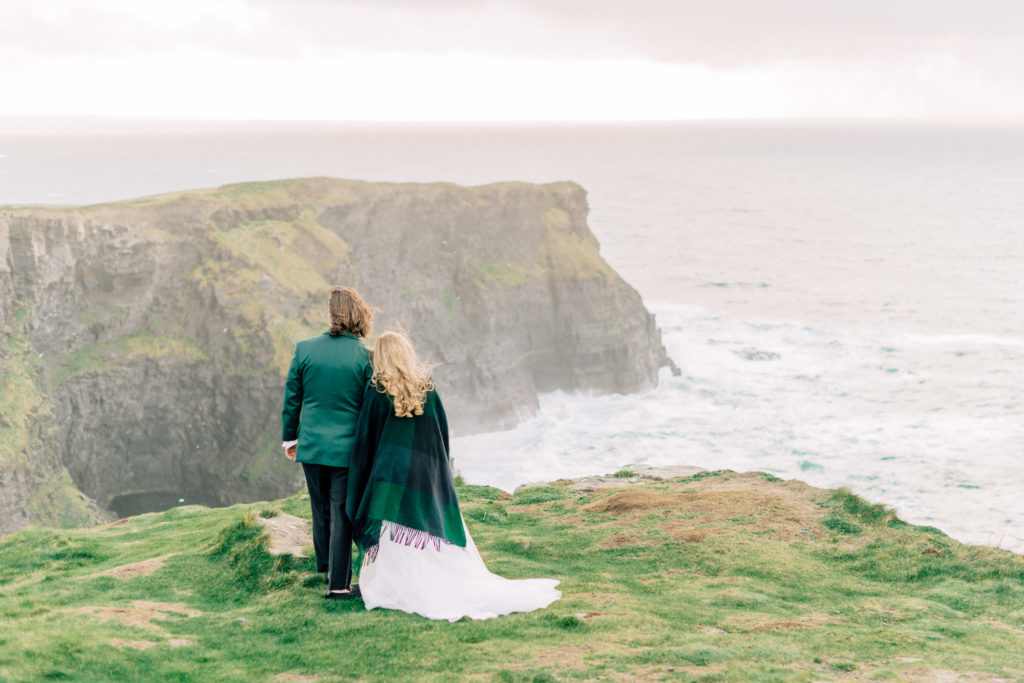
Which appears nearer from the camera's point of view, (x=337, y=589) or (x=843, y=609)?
(x=337, y=589)

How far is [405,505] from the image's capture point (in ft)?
30.2

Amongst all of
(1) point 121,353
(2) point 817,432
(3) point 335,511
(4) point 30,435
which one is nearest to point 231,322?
(1) point 121,353

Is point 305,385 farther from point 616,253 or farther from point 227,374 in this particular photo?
point 616,253

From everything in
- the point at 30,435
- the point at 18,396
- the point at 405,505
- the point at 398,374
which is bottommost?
the point at 30,435

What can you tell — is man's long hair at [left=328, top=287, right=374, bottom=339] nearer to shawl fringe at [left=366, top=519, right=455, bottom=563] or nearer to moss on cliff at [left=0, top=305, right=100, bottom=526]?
shawl fringe at [left=366, top=519, right=455, bottom=563]

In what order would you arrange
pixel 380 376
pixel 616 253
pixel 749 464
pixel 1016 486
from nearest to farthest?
pixel 380 376 < pixel 1016 486 < pixel 749 464 < pixel 616 253

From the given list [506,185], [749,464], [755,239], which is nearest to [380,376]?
[749,464]

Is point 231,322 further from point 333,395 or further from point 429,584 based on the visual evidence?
point 429,584

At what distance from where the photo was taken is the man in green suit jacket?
9.05 metres

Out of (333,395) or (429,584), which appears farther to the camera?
(429,584)

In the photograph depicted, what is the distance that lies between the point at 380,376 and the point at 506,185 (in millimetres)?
61746

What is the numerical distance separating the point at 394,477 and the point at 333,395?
1134 mm

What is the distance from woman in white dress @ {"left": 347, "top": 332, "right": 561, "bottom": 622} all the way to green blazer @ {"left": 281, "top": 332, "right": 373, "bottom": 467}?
163 millimetres

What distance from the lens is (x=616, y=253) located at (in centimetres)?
12769
